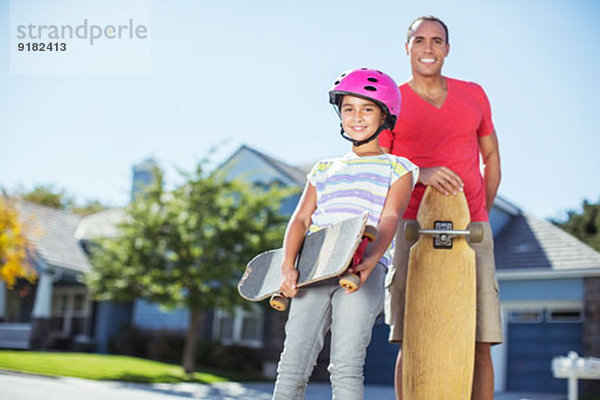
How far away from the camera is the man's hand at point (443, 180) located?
3.32 m

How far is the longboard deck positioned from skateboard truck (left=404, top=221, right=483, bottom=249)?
68cm

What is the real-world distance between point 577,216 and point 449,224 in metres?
28.7

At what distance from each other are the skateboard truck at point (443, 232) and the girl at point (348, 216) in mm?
417

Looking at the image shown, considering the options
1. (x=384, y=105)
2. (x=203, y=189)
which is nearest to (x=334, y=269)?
(x=384, y=105)

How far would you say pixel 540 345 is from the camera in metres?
14.9

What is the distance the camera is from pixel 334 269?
8.61 ft

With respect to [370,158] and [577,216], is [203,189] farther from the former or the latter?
[577,216]

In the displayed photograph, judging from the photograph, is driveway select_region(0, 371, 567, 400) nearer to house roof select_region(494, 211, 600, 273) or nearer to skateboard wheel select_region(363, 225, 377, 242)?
house roof select_region(494, 211, 600, 273)

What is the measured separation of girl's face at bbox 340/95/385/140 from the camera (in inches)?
120

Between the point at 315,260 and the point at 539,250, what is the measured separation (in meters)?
14.7

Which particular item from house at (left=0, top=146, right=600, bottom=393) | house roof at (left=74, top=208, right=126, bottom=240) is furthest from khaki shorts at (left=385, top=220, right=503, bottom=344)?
house roof at (left=74, top=208, right=126, bottom=240)

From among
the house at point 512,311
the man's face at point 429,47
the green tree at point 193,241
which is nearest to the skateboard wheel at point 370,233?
the man's face at point 429,47

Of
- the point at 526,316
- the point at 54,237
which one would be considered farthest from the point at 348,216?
the point at 54,237

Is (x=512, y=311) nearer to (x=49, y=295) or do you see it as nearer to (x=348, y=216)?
(x=49, y=295)
